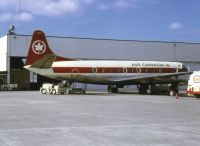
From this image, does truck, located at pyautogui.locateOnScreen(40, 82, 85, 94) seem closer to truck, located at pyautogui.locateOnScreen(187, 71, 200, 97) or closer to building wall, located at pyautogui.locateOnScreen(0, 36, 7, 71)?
truck, located at pyautogui.locateOnScreen(187, 71, 200, 97)

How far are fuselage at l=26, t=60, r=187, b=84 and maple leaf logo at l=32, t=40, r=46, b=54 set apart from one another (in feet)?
10.5

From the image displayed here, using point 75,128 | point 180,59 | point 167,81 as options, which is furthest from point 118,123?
point 180,59

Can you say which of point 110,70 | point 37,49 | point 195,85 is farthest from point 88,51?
point 195,85

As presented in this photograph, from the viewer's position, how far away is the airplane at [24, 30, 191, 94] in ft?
167

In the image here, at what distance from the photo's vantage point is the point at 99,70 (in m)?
52.3

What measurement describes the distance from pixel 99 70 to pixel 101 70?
0.25m

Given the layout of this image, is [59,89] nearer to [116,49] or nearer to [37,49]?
[37,49]

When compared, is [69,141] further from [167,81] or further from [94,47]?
[94,47]

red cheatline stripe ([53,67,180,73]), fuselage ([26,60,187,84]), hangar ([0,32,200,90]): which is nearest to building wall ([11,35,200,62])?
hangar ([0,32,200,90])

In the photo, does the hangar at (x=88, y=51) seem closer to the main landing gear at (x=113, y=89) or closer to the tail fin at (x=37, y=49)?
the tail fin at (x=37, y=49)

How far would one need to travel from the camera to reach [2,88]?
2601 inches

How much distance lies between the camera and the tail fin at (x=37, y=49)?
5305 centimetres

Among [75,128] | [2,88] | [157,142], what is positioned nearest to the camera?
[157,142]

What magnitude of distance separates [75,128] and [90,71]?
118 feet
